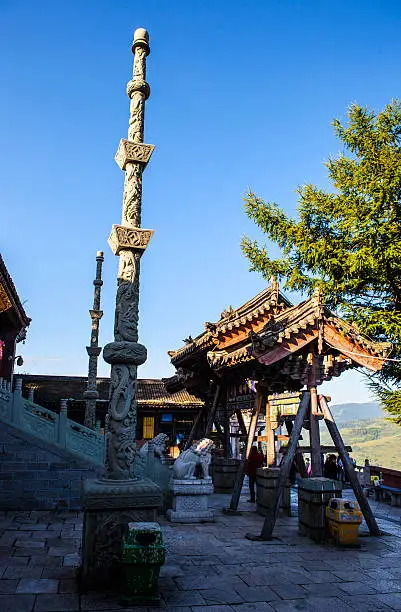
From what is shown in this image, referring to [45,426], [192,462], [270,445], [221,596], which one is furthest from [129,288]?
[45,426]

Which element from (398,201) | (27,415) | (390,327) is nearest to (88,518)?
(27,415)

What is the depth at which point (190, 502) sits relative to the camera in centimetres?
1005

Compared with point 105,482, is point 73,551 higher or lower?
lower

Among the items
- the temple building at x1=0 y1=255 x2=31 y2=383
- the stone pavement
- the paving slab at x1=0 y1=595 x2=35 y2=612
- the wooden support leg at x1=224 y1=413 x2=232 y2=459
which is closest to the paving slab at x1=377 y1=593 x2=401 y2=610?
the stone pavement

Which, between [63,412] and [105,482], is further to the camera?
[63,412]

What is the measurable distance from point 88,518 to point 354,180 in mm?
14783

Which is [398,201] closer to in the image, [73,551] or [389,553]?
[389,553]

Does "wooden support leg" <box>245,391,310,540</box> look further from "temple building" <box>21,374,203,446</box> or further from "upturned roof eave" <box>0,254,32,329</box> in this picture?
"temple building" <box>21,374,203,446</box>

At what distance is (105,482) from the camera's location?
575 centimetres

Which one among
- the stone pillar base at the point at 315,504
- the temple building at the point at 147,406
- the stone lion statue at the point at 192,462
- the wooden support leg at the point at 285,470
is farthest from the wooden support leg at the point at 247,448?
the temple building at the point at 147,406

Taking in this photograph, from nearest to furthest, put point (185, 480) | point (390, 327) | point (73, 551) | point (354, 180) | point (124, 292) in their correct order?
point (124, 292) < point (73, 551) < point (185, 480) < point (390, 327) < point (354, 180)

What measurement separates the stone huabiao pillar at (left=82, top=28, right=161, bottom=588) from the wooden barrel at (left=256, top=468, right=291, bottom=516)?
5.21 metres

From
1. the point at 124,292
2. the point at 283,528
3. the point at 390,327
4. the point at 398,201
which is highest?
the point at 398,201

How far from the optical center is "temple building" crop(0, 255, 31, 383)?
47.4 feet
